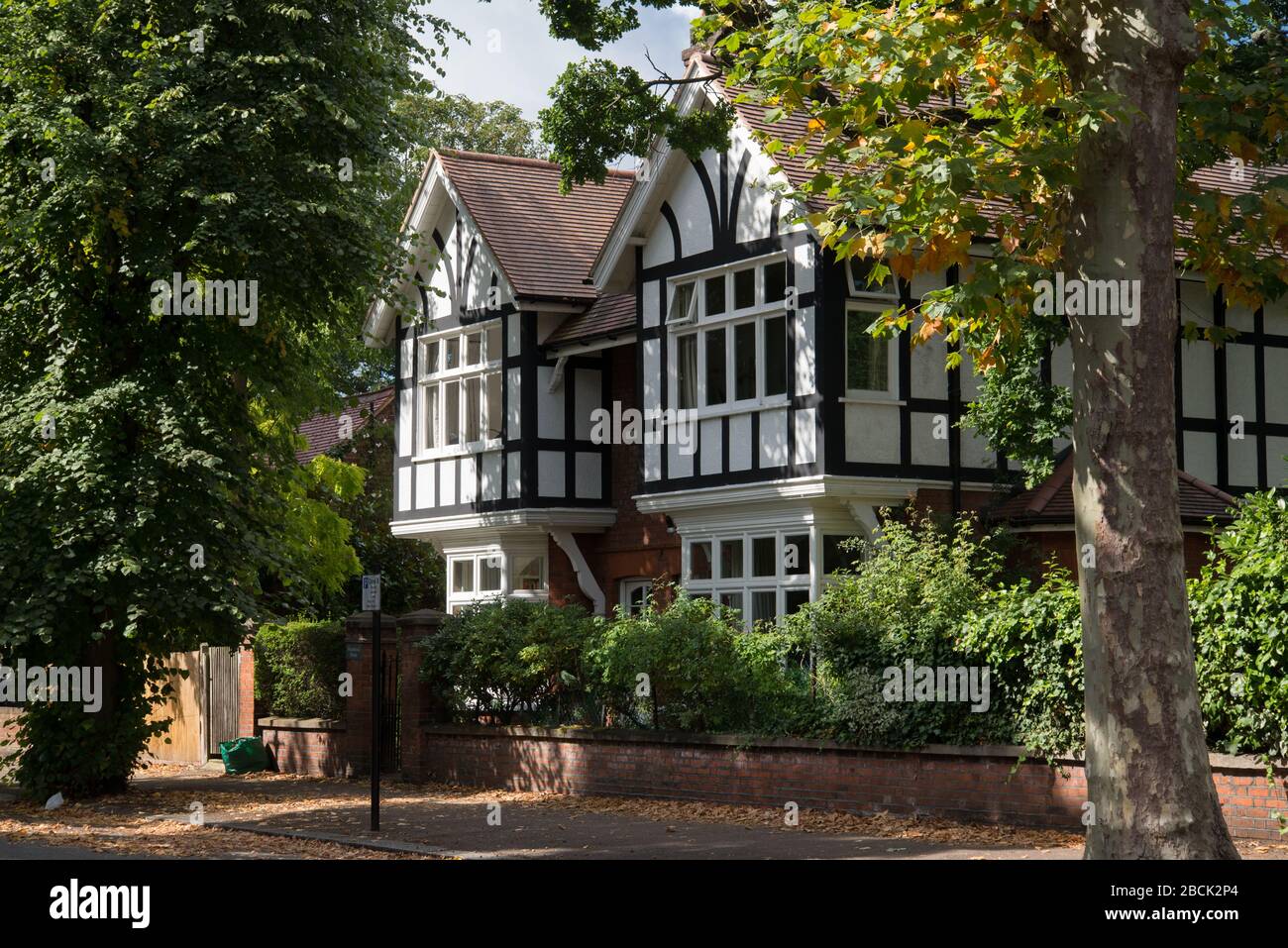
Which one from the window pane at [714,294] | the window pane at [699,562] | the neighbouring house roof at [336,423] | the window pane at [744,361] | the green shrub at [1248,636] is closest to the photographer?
the green shrub at [1248,636]

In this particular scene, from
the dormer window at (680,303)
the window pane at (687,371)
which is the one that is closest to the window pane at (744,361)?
the window pane at (687,371)

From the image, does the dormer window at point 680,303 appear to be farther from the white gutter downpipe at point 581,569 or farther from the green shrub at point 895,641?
the green shrub at point 895,641

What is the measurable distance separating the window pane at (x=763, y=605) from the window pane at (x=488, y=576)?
259 inches

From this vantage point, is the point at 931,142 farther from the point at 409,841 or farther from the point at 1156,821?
the point at 409,841

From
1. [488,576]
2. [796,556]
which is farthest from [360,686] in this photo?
[488,576]

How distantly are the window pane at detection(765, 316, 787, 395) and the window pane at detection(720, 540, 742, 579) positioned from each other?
244 cm

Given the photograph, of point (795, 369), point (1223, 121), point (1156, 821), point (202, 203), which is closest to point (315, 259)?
point (202, 203)

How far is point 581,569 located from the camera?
26.5 m

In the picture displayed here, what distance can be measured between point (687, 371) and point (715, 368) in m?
0.65

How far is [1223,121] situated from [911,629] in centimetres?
556

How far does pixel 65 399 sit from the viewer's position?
17875 millimetres

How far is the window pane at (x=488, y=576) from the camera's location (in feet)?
91.8

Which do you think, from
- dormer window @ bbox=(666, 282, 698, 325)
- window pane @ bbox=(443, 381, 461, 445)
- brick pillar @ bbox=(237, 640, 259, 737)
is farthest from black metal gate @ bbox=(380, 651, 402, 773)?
window pane @ bbox=(443, 381, 461, 445)

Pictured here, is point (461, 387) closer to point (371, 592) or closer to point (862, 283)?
point (862, 283)
